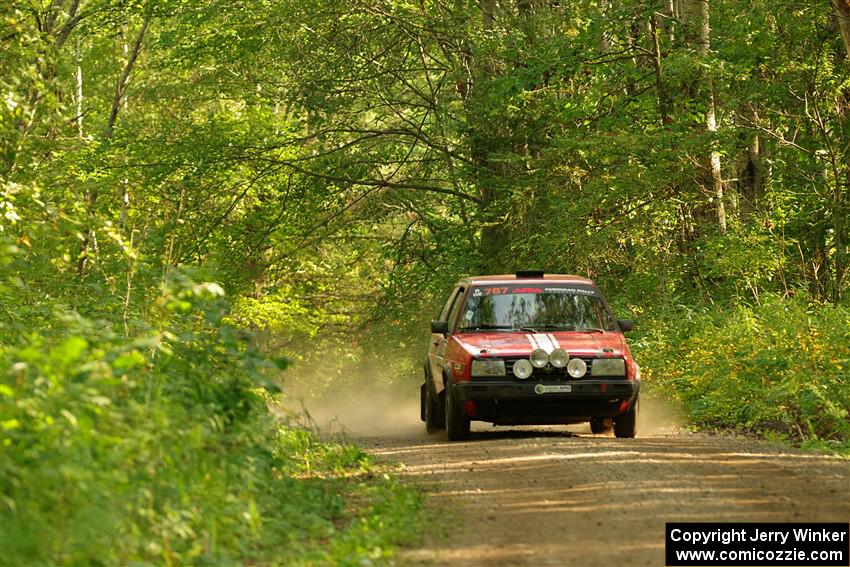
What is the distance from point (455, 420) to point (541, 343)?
1242 mm

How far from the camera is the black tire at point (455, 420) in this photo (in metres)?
14.0

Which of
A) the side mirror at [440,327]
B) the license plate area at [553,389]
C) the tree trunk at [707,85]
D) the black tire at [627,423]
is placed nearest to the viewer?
the license plate area at [553,389]

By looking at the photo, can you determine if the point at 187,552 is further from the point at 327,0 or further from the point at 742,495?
the point at 327,0

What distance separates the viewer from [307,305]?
129 feet

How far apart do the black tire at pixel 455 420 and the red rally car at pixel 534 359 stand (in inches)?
0.4

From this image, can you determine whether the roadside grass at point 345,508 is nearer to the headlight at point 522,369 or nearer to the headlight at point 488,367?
the headlight at point 488,367

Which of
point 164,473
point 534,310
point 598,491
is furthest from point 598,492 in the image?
point 534,310

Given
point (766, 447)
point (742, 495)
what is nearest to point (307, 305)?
point (766, 447)

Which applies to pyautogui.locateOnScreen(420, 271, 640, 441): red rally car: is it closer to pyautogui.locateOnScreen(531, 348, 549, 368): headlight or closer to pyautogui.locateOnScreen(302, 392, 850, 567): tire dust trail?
pyautogui.locateOnScreen(531, 348, 549, 368): headlight

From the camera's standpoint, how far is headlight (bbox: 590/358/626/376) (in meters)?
13.7

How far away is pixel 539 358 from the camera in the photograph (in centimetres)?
1359

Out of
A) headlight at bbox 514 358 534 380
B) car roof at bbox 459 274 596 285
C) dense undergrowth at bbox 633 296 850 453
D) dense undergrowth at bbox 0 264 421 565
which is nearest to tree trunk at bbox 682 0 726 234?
dense undergrowth at bbox 633 296 850 453

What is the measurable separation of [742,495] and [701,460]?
206 centimetres

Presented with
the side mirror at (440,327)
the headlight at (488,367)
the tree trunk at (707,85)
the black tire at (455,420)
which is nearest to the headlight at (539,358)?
the headlight at (488,367)
